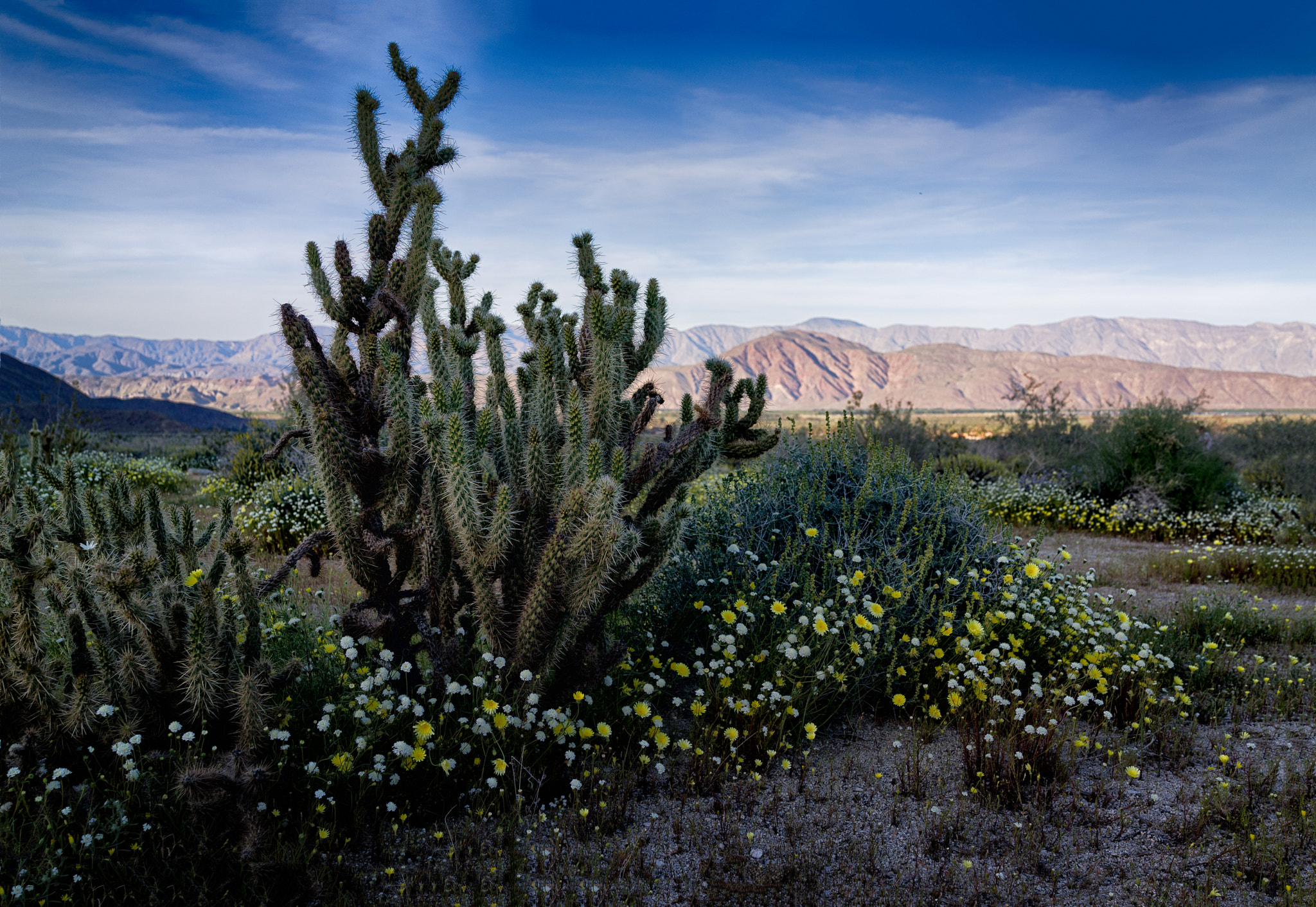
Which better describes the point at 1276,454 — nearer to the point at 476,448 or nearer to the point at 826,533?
the point at 826,533

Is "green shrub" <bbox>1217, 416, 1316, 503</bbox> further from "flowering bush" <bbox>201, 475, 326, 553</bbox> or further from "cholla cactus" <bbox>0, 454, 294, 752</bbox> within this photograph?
"flowering bush" <bbox>201, 475, 326, 553</bbox>

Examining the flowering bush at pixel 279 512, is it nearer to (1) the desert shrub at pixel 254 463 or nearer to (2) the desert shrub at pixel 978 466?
(1) the desert shrub at pixel 254 463

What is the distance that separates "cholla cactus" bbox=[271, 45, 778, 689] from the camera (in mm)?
3744

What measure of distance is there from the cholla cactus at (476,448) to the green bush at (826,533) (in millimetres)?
851

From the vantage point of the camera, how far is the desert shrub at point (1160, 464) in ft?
43.9

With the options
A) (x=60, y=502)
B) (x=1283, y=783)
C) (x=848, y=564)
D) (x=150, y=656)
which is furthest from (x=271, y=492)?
(x=1283, y=783)

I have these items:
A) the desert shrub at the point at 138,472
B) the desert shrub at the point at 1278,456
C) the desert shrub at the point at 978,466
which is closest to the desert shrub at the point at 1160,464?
the desert shrub at the point at 1278,456

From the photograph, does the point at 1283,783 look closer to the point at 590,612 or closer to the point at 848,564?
the point at 848,564

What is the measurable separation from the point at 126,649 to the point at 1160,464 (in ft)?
50.1

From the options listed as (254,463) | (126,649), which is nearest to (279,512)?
(254,463)

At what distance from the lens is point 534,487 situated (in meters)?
3.99

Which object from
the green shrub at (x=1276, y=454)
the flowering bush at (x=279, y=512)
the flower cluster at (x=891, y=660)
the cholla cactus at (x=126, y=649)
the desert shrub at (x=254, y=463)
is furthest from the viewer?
the green shrub at (x=1276, y=454)

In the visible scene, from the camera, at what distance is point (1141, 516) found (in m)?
12.7

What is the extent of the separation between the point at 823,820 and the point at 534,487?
7.17 feet
